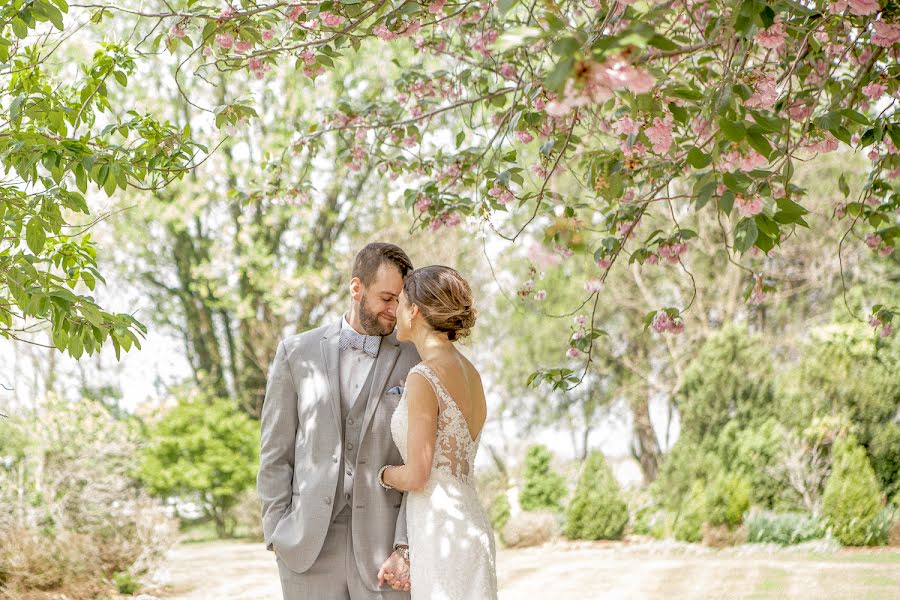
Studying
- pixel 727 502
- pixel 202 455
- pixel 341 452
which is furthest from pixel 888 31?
pixel 202 455

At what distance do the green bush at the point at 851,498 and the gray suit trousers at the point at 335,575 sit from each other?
722 cm

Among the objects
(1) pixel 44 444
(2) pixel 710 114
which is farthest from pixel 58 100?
(1) pixel 44 444

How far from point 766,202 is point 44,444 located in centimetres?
782

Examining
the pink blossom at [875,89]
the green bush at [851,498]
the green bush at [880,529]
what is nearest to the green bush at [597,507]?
the green bush at [851,498]

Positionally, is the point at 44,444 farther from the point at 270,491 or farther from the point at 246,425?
the point at 270,491

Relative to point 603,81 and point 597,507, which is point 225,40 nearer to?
point 603,81

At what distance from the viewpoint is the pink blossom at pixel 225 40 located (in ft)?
11.6

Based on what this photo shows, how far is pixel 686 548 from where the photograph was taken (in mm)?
9086

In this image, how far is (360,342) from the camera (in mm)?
2787

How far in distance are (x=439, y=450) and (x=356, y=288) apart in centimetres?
56

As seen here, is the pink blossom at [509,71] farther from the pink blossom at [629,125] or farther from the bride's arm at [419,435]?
the bride's arm at [419,435]

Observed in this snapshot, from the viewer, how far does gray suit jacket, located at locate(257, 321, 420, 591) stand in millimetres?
2553

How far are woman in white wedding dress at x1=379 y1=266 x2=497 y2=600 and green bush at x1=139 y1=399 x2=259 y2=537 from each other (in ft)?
32.1

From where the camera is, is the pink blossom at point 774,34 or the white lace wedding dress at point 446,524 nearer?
the white lace wedding dress at point 446,524
